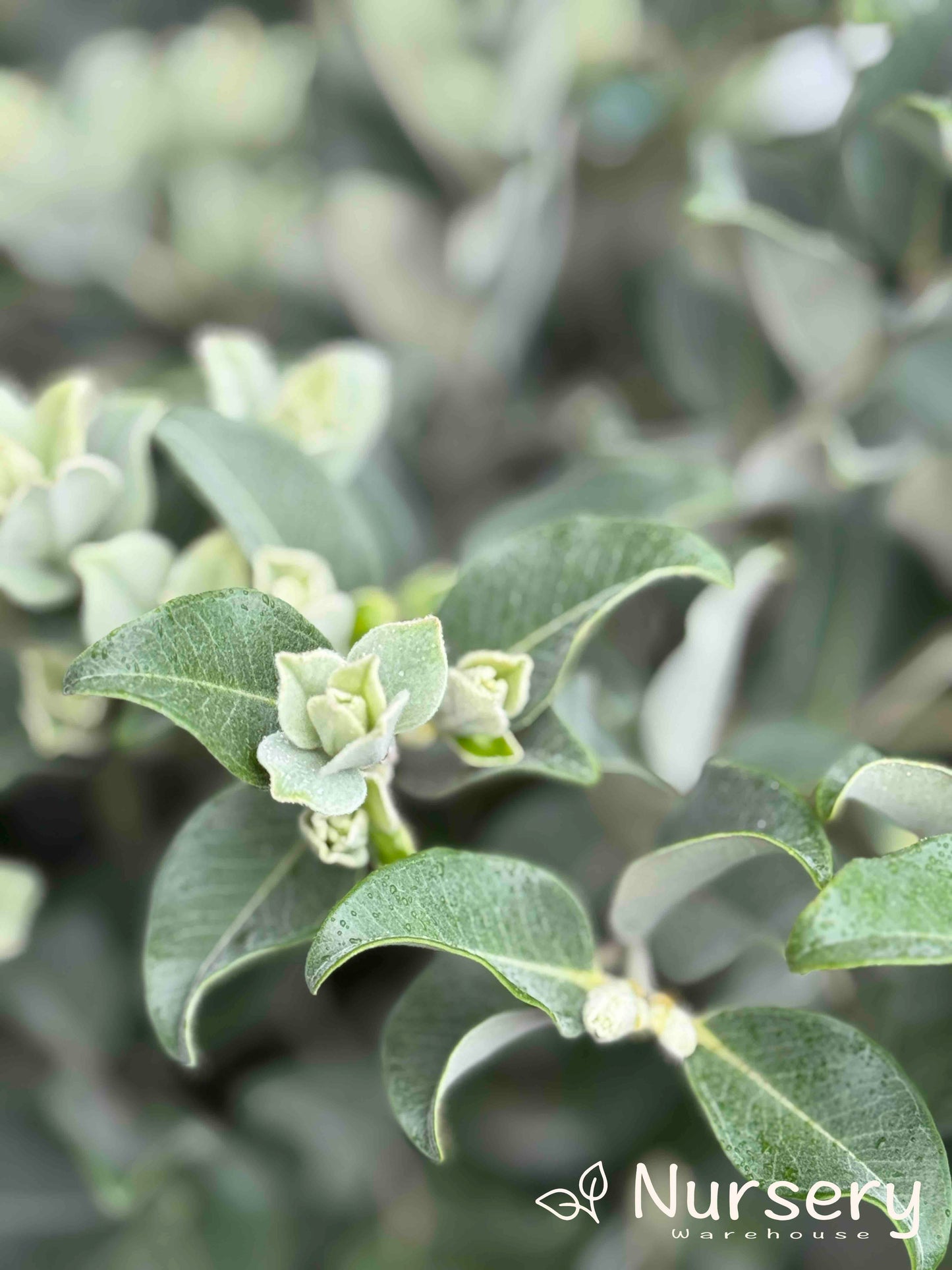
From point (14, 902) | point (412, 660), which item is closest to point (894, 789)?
point (412, 660)

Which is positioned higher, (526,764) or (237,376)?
(237,376)

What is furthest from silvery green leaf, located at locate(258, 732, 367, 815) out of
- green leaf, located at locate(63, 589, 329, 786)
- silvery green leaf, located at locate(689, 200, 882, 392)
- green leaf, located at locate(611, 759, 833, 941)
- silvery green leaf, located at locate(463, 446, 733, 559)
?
silvery green leaf, located at locate(689, 200, 882, 392)

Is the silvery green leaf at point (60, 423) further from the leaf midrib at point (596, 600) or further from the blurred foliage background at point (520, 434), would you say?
the leaf midrib at point (596, 600)

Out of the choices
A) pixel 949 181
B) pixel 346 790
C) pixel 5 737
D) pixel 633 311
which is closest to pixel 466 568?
pixel 346 790

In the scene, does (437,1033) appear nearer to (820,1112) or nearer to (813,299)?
(820,1112)

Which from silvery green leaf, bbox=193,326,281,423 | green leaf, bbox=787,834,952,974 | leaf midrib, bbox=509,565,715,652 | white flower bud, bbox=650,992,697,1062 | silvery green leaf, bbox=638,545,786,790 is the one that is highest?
silvery green leaf, bbox=193,326,281,423

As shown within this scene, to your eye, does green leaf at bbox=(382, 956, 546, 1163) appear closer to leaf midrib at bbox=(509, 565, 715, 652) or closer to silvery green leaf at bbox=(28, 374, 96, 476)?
leaf midrib at bbox=(509, 565, 715, 652)
